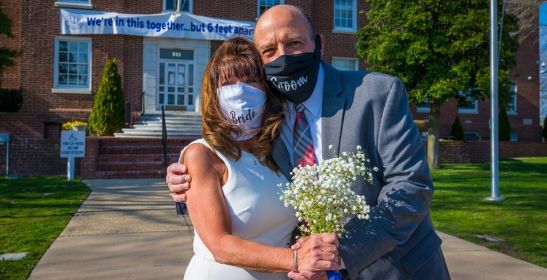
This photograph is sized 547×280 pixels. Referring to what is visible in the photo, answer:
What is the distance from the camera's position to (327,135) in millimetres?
2064

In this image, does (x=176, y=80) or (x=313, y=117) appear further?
(x=176, y=80)

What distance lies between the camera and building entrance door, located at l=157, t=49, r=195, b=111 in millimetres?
19766

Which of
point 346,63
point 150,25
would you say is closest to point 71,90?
point 150,25

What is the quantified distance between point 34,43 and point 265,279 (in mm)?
18807

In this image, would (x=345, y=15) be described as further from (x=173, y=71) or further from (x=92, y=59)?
(x=92, y=59)

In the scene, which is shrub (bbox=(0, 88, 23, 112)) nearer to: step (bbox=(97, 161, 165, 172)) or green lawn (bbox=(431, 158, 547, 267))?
step (bbox=(97, 161, 165, 172))

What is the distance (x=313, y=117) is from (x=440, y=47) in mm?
13944

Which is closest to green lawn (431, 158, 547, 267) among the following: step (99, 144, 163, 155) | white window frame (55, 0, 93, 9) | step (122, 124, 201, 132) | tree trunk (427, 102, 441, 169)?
tree trunk (427, 102, 441, 169)

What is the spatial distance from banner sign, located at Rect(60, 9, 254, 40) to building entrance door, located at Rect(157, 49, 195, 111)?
1.03m

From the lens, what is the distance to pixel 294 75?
6.95 feet

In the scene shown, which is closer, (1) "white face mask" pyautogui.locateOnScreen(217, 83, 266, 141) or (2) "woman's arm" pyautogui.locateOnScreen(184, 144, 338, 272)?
(2) "woman's arm" pyautogui.locateOnScreen(184, 144, 338, 272)

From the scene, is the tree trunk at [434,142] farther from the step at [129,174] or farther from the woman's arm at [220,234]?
the woman's arm at [220,234]

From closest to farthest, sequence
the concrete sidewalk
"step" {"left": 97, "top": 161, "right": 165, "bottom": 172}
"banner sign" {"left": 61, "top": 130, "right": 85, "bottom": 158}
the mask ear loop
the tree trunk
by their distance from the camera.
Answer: the mask ear loop → the concrete sidewalk → "banner sign" {"left": 61, "top": 130, "right": 85, "bottom": 158} → "step" {"left": 97, "top": 161, "right": 165, "bottom": 172} → the tree trunk

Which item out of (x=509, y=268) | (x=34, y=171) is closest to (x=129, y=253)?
(x=509, y=268)
